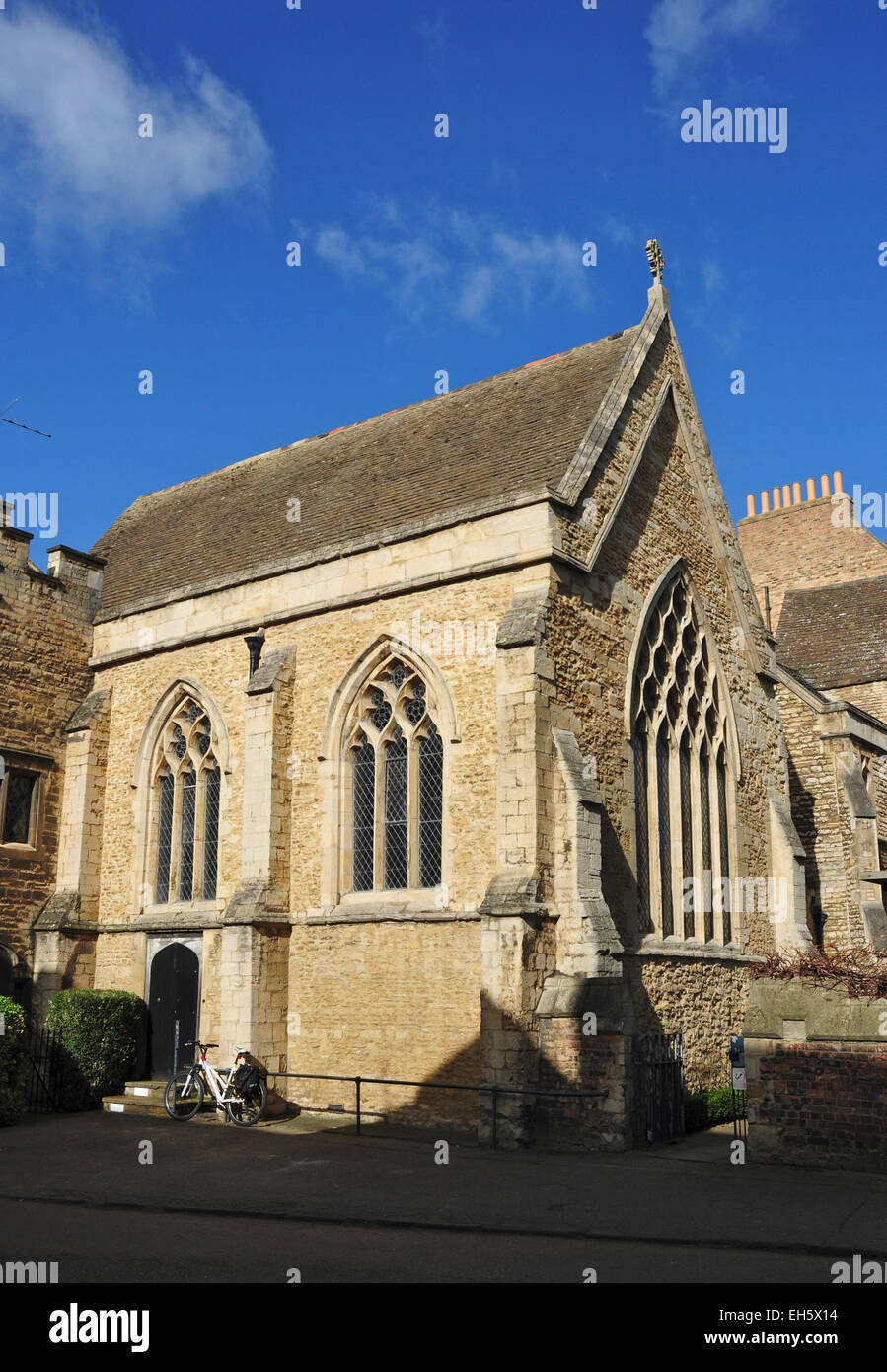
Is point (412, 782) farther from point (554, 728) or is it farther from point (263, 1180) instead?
point (263, 1180)

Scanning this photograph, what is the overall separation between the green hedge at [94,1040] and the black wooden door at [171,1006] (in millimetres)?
345

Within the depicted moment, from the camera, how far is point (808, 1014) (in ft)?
40.6

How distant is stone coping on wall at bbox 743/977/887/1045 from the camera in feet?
39.2

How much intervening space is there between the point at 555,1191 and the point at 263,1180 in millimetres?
2985

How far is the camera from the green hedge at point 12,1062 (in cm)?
1587

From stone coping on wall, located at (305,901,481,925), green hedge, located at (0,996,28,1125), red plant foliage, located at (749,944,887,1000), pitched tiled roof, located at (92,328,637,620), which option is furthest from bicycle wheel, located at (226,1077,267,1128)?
pitched tiled roof, located at (92,328,637,620)

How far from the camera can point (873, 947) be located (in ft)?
71.0

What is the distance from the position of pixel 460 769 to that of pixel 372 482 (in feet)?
21.2

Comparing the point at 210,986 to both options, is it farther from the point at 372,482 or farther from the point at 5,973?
the point at 372,482

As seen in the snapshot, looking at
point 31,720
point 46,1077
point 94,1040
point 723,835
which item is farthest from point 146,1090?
point 723,835

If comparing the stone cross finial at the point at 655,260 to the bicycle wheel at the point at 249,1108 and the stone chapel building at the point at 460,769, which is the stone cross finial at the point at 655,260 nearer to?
the stone chapel building at the point at 460,769

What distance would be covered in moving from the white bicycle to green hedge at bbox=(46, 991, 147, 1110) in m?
1.71

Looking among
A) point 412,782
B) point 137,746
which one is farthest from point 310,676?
point 137,746

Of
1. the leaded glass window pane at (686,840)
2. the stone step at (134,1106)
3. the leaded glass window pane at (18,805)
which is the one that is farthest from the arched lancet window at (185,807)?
the leaded glass window pane at (686,840)
